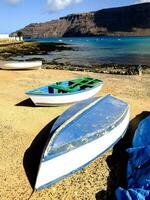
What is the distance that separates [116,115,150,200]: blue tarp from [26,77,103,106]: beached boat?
18.6 ft

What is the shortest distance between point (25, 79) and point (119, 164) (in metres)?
15.2

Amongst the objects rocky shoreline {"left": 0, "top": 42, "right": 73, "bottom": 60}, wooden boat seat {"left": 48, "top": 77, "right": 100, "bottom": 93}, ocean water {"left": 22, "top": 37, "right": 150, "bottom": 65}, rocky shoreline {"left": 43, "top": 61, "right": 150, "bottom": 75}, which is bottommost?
ocean water {"left": 22, "top": 37, "right": 150, "bottom": 65}

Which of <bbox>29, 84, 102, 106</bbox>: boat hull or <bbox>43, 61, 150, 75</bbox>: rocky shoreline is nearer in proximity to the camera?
<bbox>29, 84, 102, 106</bbox>: boat hull

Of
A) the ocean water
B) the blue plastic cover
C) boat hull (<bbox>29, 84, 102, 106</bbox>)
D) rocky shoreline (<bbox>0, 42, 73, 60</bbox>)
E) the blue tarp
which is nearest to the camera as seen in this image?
the blue tarp

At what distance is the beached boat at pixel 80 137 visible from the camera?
8.48 m

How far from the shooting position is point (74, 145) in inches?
354

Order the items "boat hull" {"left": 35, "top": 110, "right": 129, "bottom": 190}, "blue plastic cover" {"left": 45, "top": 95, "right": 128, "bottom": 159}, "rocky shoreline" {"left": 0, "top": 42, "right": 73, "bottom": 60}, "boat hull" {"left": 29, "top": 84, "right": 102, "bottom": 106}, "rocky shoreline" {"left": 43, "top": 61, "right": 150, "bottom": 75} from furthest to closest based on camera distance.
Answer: "rocky shoreline" {"left": 0, "top": 42, "right": 73, "bottom": 60}
"rocky shoreline" {"left": 43, "top": 61, "right": 150, "bottom": 75}
"boat hull" {"left": 29, "top": 84, "right": 102, "bottom": 106}
"blue plastic cover" {"left": 45, "top": 95, "right": 128, "bottom": 159}
"boat hull" {"left": 35, "top": 110, "right": 129, "bottom": 190}

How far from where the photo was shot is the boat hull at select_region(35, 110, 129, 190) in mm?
8367

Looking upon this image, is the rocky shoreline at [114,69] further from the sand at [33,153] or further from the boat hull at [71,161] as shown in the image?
the boat hull at [71,161]

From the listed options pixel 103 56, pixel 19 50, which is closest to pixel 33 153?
pixel 103 56

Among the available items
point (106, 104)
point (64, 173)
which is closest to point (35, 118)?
point (106, 104)

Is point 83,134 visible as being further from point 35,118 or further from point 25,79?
point 25,79

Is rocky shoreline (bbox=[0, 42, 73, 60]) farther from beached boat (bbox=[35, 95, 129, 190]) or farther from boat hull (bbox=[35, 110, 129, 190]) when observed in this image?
boat hull (bbox=[35, 110, 129, 190])

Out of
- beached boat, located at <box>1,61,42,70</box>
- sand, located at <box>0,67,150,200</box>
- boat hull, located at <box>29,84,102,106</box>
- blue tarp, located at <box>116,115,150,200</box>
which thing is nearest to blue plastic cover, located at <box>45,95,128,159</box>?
sand, located at <box>0,67,150,200</box>
